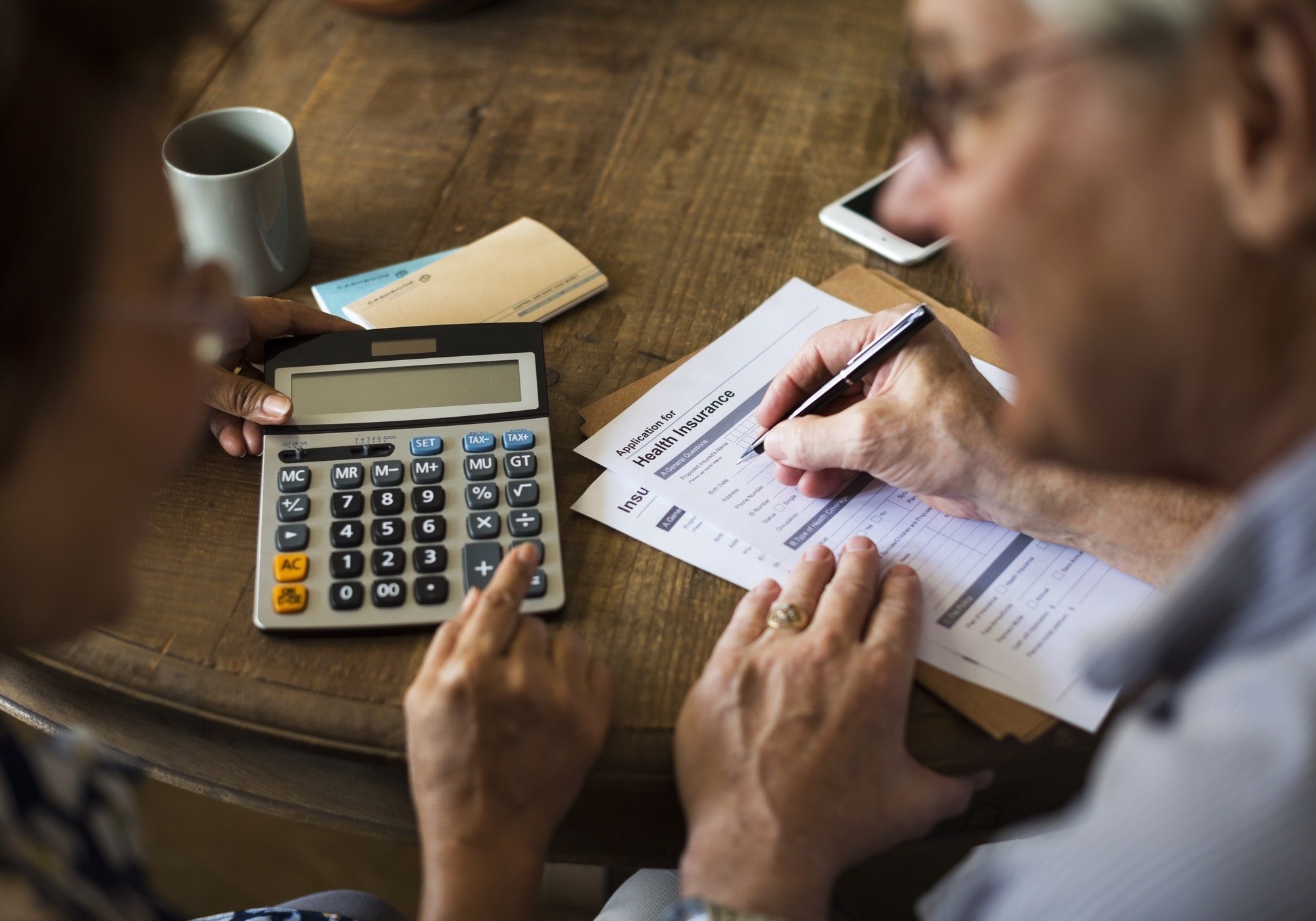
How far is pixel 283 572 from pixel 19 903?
0.80 feet

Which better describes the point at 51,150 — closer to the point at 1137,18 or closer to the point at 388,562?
the point at 388,562

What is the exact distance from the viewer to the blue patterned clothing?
24.3 inches

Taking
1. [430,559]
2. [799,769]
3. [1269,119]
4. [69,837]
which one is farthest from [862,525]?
[69,837]

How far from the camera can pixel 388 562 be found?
0.78 m

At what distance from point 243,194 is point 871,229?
1.85 feet

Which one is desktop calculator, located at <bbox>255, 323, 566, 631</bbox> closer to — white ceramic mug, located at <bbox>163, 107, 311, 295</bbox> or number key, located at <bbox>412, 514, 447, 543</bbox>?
number key, located at <bbox>412, 514, 447, 543</bbox>

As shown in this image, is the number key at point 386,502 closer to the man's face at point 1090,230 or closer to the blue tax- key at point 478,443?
the blue tax- key at point 478,443

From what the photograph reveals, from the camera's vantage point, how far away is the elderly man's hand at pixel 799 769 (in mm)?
678

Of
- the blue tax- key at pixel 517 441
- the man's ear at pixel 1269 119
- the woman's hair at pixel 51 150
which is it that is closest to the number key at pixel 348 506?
the blue tax- key at pixel 517 441

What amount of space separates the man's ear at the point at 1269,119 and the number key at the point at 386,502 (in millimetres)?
551

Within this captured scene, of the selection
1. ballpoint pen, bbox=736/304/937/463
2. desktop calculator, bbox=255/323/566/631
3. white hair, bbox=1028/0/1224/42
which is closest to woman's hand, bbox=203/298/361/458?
desktop calculator, bbox=255/323/566/631

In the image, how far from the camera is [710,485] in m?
0.86

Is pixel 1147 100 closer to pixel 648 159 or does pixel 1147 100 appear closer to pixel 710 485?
pixel 710 485

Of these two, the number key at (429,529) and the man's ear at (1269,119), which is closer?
the man's ear at (1269,119)
